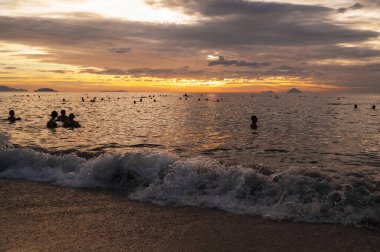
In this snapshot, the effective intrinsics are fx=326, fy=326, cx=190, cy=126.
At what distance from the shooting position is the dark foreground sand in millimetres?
6629

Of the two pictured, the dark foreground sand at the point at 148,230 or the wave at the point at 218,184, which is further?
the wave at the point at 218,184

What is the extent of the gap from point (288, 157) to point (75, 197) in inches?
496

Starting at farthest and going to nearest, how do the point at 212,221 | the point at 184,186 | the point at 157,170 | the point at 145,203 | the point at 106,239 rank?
the point at 157,170, the point at 184,186, the point at 145,203, the point at 212,221, the point at 106,239

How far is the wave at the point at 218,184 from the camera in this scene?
8.59m

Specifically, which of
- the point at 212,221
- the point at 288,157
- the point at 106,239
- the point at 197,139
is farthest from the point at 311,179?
the point at 197,139

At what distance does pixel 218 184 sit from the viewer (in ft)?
33.9

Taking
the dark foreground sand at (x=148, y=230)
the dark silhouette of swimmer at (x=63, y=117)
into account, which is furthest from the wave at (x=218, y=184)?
the dark silhouette of swimmer at (x=63, y=117)

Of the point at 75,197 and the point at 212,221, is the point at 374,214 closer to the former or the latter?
the point at 212,221

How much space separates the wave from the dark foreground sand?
2.08 feet

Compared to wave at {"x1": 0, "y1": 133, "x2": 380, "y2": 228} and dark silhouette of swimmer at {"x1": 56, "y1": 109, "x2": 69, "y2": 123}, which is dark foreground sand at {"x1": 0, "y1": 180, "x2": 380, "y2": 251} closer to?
wave at {"x1": 0, "y1": 133, "x2": 380, "y2": 228}

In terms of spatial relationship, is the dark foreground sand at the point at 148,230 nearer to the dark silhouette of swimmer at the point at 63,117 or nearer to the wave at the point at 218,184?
the wave at the point at 218,184

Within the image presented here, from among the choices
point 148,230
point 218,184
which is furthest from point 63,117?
point 148,230

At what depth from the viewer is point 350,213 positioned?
8.27m

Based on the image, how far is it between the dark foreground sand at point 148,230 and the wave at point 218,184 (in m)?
0.63
